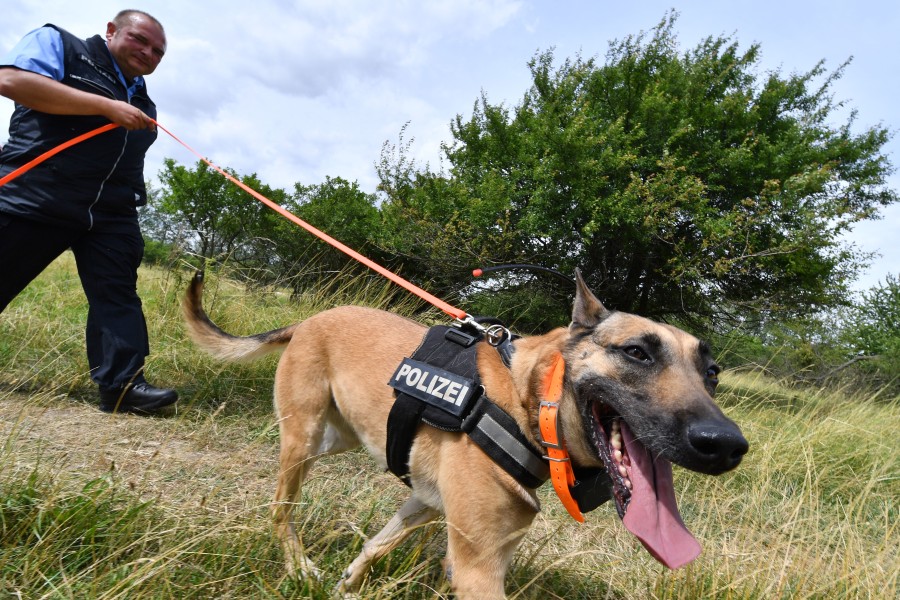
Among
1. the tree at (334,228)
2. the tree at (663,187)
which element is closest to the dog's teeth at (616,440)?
the tree at (663,187)

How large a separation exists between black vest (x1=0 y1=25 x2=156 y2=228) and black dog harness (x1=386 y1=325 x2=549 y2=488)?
2.50 m

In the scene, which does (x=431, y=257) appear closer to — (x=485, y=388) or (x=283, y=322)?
(x=283, y=322)

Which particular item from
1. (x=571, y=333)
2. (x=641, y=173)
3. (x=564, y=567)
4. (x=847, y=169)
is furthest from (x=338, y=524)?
(x=847, y=169)

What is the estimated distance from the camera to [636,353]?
5.65ft

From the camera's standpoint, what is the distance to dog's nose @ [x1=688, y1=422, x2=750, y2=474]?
138cm

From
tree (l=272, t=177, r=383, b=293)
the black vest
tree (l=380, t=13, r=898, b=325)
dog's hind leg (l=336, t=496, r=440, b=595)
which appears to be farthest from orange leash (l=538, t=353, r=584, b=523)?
tree (l=272, t=177, r=383, b=293)

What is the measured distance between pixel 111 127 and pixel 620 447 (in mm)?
3215

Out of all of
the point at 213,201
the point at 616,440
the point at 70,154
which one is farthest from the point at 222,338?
the point at 213,201

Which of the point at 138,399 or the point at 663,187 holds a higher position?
the point at 663,187

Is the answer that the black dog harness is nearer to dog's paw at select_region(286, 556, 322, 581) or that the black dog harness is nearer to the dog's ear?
the dog's ear

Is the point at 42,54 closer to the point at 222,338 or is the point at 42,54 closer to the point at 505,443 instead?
the point at 222,338

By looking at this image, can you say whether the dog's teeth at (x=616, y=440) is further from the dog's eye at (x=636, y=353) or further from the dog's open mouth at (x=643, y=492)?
the dog's eye at (x=636, y=353)

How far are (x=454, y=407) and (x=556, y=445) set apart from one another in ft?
1.27

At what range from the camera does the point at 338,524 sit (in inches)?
98.9
